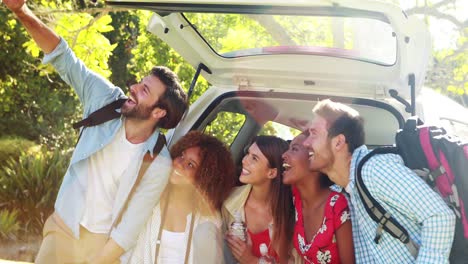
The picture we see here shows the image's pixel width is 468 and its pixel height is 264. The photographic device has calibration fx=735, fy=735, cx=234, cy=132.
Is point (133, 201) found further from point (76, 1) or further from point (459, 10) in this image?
point (459, 10)

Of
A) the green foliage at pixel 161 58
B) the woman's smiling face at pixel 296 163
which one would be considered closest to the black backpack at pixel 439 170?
the woman's smiling face at pixel 296 163

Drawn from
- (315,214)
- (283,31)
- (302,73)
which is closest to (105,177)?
(315,214)

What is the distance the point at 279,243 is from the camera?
3.57m

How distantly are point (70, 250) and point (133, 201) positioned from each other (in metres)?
0.39

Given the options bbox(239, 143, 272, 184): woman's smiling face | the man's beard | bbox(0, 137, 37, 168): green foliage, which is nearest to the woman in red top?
bbox(239, 143, 272, 184): woman's smiling face

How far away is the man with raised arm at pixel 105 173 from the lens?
11.7ft

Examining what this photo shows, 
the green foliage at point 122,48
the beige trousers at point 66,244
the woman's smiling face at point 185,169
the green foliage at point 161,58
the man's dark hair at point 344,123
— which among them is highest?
the green foliage at point 122,48

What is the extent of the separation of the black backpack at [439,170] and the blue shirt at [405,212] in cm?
4

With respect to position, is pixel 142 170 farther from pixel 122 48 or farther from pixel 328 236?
pixel 122 48

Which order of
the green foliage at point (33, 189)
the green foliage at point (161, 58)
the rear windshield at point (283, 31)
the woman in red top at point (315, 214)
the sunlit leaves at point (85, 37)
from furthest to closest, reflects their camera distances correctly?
the green foliage at point (161, 58)
the sunlit leaves at point (85, 37)
the green foliage at point (33, 189)
the rear windshield at point (283, 31)
the woman in red top at point (315, 214)

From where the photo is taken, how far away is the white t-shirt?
3598 millimetres

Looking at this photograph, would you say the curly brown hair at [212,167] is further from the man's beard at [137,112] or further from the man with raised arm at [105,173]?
the man's beard at [137,112]

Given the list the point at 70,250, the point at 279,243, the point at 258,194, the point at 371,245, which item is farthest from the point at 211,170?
the point at 371,245

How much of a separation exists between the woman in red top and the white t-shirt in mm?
776
